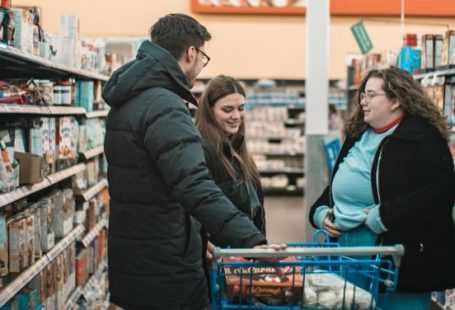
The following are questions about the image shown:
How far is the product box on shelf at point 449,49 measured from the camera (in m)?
4.05

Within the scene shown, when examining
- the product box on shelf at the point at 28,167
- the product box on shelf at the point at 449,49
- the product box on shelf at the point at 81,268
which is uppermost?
the product box on shelf at the point at 449,49

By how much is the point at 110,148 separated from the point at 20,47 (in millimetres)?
959

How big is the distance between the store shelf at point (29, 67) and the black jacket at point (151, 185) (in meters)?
0.75

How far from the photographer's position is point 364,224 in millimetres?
2424

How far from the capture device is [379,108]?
2496 millimetres

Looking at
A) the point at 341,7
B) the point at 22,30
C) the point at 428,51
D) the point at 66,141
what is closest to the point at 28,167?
the point at 22,30

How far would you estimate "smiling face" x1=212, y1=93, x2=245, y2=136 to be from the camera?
2666 mm

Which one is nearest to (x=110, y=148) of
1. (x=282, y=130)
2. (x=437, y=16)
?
(x=282, y=130)

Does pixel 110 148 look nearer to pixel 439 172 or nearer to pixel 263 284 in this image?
pixel 263 284

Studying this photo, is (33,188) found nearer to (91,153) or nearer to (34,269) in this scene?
Result: (34,269)

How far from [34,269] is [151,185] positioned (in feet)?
4.27

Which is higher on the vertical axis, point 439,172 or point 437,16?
point 437,16

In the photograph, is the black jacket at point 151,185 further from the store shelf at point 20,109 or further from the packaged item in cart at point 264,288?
the store shelf at point 20,109

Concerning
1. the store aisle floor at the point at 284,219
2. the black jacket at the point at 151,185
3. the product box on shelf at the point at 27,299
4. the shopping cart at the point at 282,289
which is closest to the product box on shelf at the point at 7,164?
the product box on shelf at the point at 27,299
